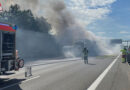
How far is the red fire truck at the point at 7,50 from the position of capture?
28.1ft

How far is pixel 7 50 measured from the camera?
906 centimetres

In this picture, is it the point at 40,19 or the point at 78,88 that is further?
the point at 40,19

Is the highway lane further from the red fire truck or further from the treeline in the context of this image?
the treeline

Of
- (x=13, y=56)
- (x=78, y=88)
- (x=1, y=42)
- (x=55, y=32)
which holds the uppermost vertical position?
(x=55, y=32)

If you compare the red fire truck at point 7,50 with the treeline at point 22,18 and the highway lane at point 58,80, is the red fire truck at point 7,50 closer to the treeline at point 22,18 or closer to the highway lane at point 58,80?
the highway lane at point 58,80

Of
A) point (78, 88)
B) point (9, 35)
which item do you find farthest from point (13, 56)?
point (78, 88)

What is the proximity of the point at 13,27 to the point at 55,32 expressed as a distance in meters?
50.7

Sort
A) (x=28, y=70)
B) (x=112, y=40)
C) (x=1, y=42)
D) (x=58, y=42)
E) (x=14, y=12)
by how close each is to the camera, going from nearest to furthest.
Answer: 1. (x=1, y=42)
2. (x=28, y=70)
3. (x=14, y=12)
4. (x=58, y=42)
5. (x=112, y=40)

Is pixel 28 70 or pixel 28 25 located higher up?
pixel 28 25

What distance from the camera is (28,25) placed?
41.4 m

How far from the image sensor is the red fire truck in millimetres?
8570

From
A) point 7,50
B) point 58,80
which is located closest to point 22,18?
point 7,50

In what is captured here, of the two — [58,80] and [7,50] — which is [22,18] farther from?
[58,80]

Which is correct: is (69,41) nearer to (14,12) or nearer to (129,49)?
(14,12)
